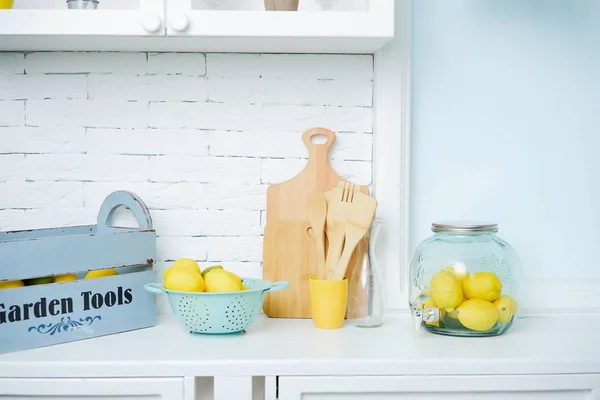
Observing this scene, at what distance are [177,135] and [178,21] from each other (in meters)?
0.41

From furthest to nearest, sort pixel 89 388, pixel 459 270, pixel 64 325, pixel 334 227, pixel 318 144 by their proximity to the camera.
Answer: pixel 318 144
pixel 334 227
pixel 459 270
pixel 64 325
pixel 89 388

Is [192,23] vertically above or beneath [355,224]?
above

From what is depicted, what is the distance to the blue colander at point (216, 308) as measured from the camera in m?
1.46

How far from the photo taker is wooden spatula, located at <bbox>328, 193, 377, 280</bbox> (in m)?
1.62

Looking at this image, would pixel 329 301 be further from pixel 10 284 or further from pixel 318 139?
pixel 10 284

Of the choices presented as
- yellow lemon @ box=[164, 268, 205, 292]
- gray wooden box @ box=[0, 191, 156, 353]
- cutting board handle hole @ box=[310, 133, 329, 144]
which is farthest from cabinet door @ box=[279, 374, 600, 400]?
cutting board handle hole @ box=[310, 133, 329, 144]

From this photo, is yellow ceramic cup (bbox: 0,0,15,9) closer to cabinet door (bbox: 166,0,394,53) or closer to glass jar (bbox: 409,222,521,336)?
cabinet door (bbox: 166,0,394,53)

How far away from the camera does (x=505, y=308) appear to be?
60.3 inches

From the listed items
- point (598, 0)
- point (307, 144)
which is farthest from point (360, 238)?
point (598, 0)

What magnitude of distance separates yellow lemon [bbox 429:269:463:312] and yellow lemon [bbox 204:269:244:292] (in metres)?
0.43

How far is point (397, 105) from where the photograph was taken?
1779mm

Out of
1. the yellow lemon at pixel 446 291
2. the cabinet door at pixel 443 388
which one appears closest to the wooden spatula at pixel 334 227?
the yellow lemon at pixel 446 291

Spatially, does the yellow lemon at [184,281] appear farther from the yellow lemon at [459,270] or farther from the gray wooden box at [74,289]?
the yellow lemon at [459,270]

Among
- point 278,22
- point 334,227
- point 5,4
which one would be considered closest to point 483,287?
point 334,227
